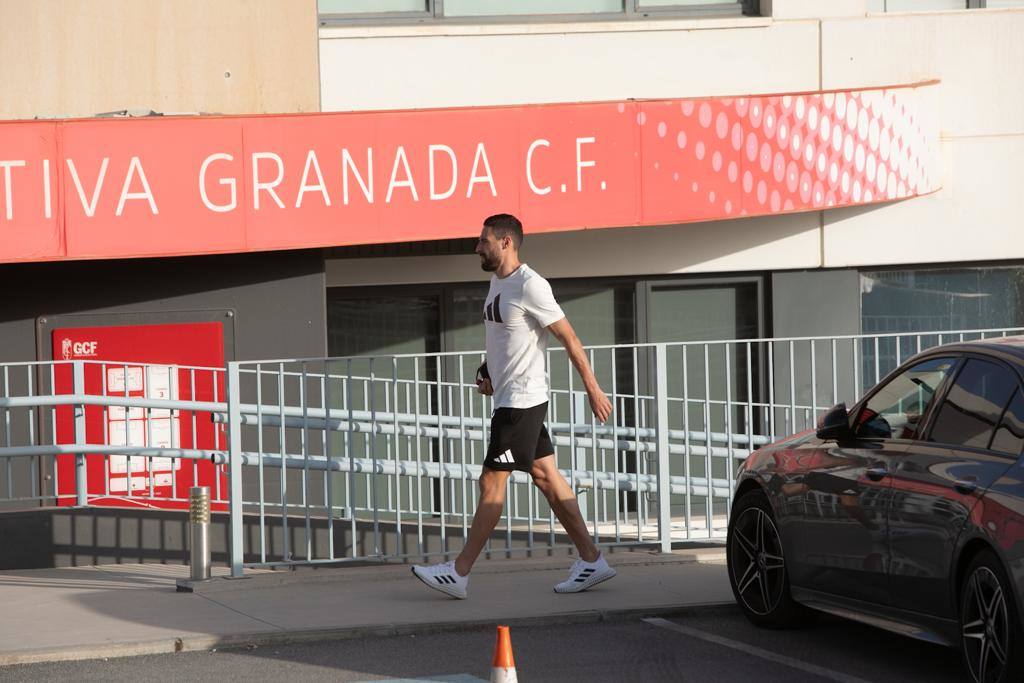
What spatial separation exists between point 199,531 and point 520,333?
236 cm

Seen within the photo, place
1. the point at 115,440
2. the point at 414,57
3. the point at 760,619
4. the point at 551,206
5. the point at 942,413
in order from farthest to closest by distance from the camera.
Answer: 1. the point at 414,57
2. the point at 551,206
3. the point at 115,440
4. the point at 760,619
5. the point at 942,413

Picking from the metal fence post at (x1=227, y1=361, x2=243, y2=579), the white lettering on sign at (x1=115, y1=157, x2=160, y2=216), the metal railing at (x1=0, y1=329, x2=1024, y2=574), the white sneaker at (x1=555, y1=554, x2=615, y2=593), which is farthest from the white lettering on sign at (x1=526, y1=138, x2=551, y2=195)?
the white sneaker at (x1=555, y1=554, x2=615, y2=593)

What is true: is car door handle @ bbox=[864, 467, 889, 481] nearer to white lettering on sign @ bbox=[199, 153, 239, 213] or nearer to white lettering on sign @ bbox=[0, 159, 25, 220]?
white lettering on sign @ bbox=[199, 153, 239, 213]

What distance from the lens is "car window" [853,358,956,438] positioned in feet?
23.0

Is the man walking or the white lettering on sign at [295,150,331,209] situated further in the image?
the white lettering on sign at [295,150,331,209]

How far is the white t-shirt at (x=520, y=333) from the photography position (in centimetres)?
848

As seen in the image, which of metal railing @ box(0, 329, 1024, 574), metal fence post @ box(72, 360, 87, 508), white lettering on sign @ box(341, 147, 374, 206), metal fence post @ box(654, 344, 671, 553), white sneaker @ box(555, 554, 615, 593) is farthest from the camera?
white lettering on sign @ box(341, 147, 374, 206)

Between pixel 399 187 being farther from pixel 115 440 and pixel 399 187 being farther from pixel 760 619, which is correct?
pixel 760 619

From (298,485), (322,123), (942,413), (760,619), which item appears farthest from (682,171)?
(942,413)

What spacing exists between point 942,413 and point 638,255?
7894mm

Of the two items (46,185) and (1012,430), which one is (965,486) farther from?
(46,185)

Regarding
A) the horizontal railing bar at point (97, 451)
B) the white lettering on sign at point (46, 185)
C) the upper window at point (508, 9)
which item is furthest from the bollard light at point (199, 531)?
the upper window at point (508, 9)

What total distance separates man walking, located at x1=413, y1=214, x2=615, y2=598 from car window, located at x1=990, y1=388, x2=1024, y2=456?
8.20ft

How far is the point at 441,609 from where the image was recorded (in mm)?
8578
